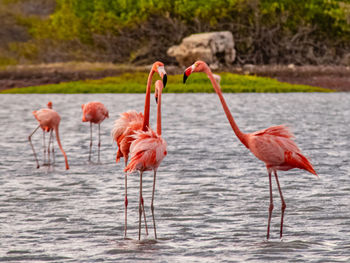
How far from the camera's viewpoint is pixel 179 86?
4150 centimetres

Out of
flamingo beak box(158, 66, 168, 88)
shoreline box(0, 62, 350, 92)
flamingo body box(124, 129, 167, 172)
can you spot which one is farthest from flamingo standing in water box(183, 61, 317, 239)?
shoreline box(0, 62, 350, 92)

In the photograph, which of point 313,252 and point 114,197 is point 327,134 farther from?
point 313,252

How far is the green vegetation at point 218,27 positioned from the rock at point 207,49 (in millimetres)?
4922

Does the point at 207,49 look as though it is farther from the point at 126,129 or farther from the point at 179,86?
the point at 126,129

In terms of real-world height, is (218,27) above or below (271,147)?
above

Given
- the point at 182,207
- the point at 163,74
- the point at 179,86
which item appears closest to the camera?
the point at 163,74

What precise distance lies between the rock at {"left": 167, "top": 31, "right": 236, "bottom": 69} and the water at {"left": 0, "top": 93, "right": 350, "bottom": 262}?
31462 millimetres

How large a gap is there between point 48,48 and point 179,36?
15662 millimetres

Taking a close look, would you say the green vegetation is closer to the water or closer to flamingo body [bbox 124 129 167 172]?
the water

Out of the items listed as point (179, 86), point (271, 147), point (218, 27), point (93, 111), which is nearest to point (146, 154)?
point (271, 147)

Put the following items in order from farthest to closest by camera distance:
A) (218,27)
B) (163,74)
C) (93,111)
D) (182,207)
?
(218,27)
(93,111)
(182,207)
(163,74)

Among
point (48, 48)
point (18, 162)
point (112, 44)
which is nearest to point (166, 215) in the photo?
point (18, 162)

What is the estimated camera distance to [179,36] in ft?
185

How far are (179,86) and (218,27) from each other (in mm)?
17149
